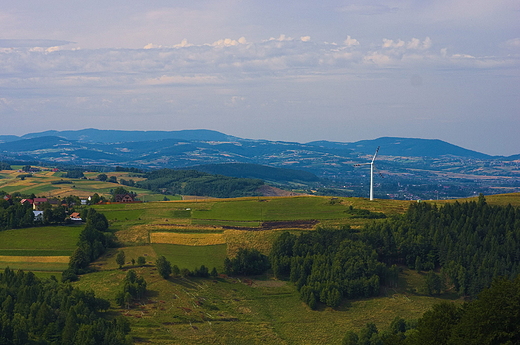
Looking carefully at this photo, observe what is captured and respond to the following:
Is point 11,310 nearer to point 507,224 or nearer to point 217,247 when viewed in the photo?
point 217,247

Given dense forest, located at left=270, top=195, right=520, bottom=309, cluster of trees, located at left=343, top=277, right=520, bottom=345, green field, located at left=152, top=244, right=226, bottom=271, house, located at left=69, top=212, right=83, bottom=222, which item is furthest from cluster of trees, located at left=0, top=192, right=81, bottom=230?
cluster of trees, located at left=343, top=277, right=520, bottom=345

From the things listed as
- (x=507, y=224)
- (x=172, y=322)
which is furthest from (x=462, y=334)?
(x=507, y=224)

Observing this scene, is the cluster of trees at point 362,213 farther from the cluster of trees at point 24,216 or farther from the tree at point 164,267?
the cluster of trees at point 24,216

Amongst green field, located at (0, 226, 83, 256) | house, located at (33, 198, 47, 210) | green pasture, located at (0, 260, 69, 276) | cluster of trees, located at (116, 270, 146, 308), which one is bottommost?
cluster of trees, located at (116, 270, 146, 308)

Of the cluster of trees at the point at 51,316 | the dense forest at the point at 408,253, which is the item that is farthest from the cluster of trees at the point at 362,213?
the cluster of trees at the point at 51,316

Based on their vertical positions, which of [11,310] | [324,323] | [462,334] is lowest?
[324,323]

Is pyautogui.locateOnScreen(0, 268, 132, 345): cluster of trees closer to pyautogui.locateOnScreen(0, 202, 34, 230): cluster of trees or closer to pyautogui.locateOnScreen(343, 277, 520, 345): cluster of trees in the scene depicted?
pyautogui.locateOnScreen(343, 277, 520, 345): cluster of trees
